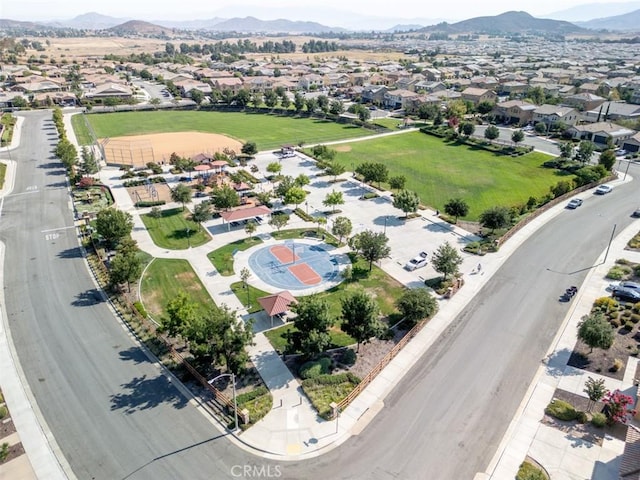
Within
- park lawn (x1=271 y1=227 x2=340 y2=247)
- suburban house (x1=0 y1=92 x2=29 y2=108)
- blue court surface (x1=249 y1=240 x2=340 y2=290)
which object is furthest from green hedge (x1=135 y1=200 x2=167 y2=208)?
suburban house (x1=0 y1=92 x2=29 y2=108)

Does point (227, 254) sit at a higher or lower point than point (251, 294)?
higher

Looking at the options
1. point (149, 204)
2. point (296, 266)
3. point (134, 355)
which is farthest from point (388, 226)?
point (134, 355)

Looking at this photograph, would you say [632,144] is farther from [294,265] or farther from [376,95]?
[294,265]

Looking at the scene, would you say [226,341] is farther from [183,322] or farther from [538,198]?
[538,198]

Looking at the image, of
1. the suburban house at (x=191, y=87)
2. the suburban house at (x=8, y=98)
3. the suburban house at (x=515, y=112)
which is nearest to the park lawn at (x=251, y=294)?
the suburban house at (x=515, y=112)

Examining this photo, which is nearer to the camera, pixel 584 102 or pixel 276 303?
pixel 276 303

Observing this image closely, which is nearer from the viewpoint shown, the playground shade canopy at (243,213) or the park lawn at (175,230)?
the park lawn at (175,230)

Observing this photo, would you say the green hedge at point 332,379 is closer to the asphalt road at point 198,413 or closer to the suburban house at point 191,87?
the asphalt road at point 198,413

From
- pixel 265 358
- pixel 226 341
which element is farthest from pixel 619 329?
pixel 226 341
